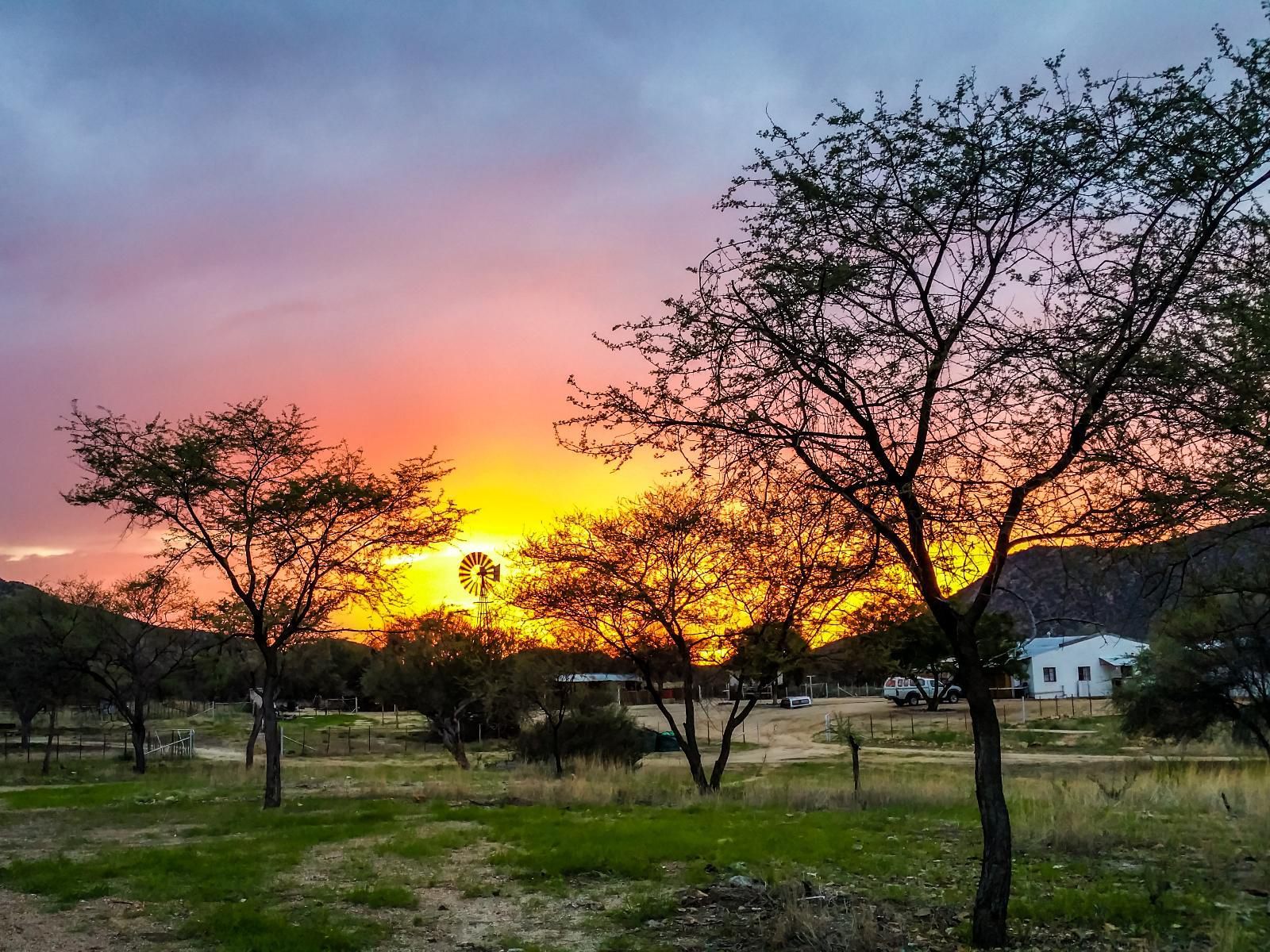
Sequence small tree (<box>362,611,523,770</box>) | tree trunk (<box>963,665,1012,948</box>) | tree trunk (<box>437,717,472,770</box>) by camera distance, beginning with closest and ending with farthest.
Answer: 1. tree trunk (<box>963,665,1012,948</box>)
2. tree trunk (<box>437,717,472,770</box>)
3. small tree (<box>362,611,523,770</box>)

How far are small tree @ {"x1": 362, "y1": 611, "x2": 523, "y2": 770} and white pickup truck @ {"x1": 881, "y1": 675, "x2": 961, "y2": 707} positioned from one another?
115ft

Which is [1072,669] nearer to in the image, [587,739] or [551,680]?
[587,739]

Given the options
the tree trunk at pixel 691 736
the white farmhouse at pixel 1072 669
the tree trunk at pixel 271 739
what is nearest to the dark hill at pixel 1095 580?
the tree trunk at pixel 691 736

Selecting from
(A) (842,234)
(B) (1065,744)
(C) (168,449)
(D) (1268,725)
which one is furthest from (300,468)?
(B) (1065,744)

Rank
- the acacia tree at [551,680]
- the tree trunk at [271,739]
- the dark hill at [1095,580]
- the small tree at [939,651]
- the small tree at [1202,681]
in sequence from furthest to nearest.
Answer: the acacia tree at [551,680], the small tree at [1202,681], the tree trunk at [271,739], the small tree at [939,651], the dark hill at [1095,580]

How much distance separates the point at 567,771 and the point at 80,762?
2231cm

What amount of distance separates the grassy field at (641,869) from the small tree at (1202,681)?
489 cm

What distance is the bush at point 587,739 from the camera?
35.9 meters

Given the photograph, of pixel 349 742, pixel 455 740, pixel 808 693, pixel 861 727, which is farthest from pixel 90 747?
pixel 808 693

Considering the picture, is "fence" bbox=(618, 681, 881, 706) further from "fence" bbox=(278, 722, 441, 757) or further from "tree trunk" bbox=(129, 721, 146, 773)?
"tree trunk" bbox=(129, 721, 146, 773)

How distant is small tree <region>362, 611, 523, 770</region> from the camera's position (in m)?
40.8

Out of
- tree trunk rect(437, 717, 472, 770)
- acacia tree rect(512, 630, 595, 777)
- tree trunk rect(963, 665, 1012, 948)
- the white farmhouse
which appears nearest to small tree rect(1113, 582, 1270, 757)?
acacia tree rect(512, 630, 595, 777)

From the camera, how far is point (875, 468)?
8.71 metres

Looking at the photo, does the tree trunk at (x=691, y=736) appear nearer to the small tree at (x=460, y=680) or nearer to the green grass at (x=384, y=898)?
the green grass at (x=384, y=898)
